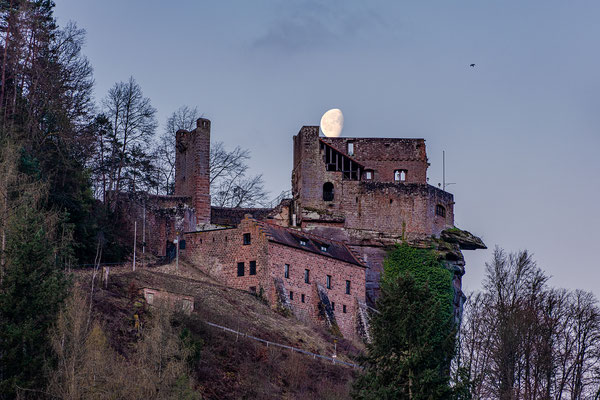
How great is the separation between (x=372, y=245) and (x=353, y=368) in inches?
677

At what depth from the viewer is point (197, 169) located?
6356 centimetres

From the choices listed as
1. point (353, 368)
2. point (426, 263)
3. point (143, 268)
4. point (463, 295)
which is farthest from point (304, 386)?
point (463, 295)

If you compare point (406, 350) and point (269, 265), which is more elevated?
point (269, 265)

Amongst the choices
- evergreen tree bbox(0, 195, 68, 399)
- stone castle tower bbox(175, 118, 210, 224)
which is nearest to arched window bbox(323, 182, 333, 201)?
stone castle tower bbox(175, 118, 210, 224)

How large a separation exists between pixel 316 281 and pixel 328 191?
11.5m

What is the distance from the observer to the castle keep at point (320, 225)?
5562 centimetres

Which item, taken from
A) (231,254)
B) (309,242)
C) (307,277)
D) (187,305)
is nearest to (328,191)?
(309,242)

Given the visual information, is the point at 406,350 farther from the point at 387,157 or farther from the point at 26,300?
the point at 387,157

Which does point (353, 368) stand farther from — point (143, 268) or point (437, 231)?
point (437, 231)

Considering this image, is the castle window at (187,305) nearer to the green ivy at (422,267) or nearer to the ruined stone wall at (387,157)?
the green ivy at (422,267)

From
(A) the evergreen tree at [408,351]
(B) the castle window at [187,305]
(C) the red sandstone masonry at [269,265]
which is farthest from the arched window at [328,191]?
(A) the evergreen tree at [408,351]

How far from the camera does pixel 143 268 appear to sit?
2103 inches

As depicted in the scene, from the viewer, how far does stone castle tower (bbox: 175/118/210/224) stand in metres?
63.1

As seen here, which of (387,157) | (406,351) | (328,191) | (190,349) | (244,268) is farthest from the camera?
(387,157)
